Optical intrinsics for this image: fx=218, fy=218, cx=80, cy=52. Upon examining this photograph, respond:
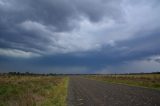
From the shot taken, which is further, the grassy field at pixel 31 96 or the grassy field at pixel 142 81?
the grassy field at pixel 142 81

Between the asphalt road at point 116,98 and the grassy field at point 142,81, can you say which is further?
the grassy field at point 142,81

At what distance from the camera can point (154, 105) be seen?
13.6 meters

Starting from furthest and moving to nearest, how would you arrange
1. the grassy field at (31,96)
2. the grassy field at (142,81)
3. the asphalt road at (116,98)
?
the grassy field at (142,81) < the grassy field at (31,96) < the asphalt road at (116,98)

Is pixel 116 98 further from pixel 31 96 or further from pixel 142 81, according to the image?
pixel 142 81

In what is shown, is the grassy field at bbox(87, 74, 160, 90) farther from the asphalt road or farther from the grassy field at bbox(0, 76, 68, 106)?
the grassy field at bbox(0, 76, 68, 106)

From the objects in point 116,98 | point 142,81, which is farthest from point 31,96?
point 142,81

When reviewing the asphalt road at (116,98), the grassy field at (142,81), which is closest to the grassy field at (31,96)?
the asphalt road at (116,98)

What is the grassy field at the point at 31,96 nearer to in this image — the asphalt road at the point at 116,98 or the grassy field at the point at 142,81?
the asphalt road at the point at 116,98

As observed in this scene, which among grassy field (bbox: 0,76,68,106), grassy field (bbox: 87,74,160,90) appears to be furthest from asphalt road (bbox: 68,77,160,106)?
grassy field (bbox: 87,74,160,90)

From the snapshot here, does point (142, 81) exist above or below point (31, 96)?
above

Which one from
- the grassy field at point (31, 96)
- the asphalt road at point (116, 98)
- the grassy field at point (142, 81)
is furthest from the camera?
the grassy field at point (142, 81)

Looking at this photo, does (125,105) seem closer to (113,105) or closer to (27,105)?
(113,105)

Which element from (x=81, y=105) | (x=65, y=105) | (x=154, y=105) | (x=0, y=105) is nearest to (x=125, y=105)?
(x=154, y=105)

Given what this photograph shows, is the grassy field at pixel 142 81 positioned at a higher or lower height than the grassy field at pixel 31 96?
higher
